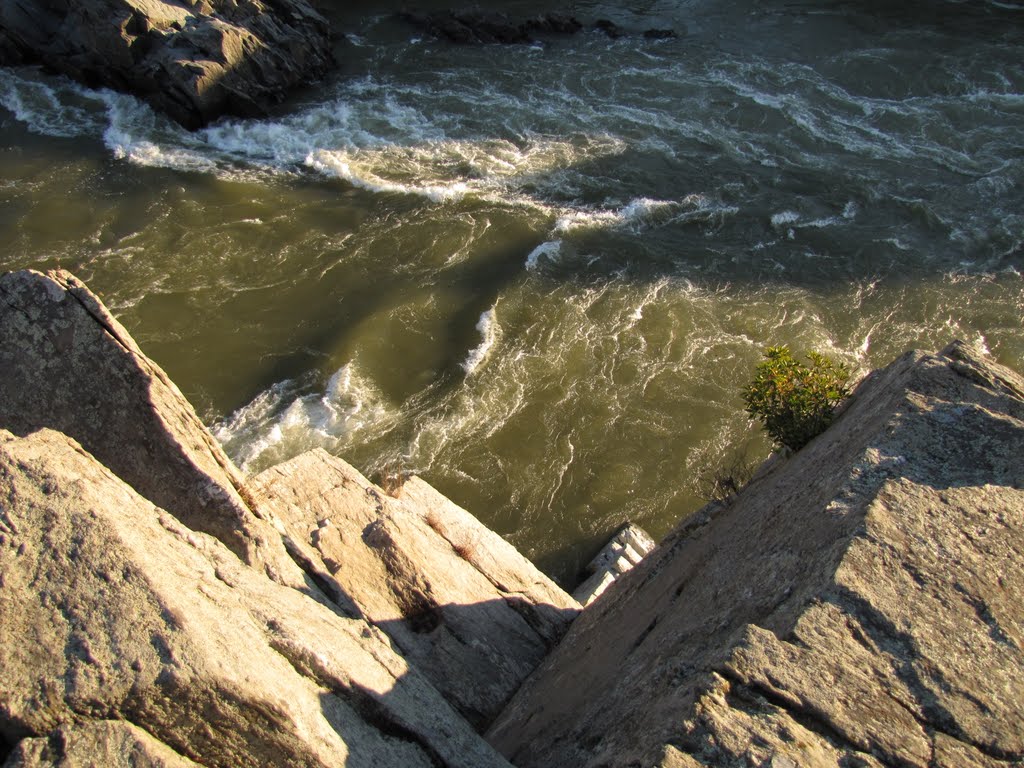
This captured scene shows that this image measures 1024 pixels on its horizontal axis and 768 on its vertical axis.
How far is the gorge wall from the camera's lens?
519 centimetres

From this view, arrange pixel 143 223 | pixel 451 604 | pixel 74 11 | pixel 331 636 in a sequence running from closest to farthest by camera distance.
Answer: pixel 331 636
pixel 451 604
pixel 143 223
pixel 74 11

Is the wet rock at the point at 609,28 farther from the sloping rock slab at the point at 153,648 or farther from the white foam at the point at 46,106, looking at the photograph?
the sloping rock slab at the point at 153,648

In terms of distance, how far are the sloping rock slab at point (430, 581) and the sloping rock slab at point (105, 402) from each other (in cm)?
92

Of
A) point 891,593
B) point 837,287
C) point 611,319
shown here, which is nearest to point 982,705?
point 891,593

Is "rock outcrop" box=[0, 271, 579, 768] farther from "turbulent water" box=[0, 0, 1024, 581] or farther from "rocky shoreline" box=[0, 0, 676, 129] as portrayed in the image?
"rocky shoreline" box=[0, 0, 676, 129]

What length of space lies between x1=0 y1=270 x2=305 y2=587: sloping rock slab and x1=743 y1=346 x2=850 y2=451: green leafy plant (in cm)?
591

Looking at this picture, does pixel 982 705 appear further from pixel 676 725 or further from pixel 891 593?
pixel 676 725

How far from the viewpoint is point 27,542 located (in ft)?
18.3

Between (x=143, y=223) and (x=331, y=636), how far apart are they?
1989 cm

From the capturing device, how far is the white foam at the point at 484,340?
60.1 feet

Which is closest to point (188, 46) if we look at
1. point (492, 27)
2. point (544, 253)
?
point (492, 27)

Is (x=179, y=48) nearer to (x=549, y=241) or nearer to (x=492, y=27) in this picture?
(x=492, y=27)

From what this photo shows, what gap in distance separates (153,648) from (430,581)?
4.66 meters

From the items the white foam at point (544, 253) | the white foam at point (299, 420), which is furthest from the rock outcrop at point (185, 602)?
the white foam at point (544, 253)
